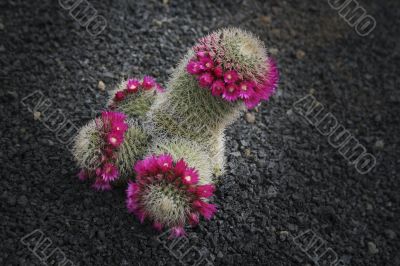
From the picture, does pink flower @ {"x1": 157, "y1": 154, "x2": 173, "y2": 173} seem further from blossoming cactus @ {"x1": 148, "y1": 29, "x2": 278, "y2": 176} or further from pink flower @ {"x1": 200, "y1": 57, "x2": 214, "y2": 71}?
pink flower @ {"x1": 200, "y1": 57, "x2": 214, "y2": 71}

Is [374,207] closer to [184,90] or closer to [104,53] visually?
[184,90]

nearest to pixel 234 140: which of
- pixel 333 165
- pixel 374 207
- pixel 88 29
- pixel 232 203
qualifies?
pixel 232 203

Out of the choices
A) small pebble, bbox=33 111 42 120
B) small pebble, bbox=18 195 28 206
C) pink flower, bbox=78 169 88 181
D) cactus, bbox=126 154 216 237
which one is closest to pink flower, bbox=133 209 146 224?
cactus, bbox=126 154 216 237

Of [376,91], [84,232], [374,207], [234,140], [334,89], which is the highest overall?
[376,91]

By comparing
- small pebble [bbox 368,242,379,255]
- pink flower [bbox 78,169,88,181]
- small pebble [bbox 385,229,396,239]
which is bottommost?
pink flower [bbox 78,169,88,181]

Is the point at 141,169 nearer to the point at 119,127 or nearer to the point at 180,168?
the point at 180,168

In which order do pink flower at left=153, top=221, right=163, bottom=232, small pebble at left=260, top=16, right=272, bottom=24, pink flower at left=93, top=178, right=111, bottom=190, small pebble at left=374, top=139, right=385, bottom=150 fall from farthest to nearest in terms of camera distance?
small pebble at left=260, top=16, right=272, bottom=24
small pebble at left=374, top=139, right=385, bottom=150
pink flower at left=93, top=178, right=111, bottom=190
pink flower at left=153, top=221, right=163, bottom=232

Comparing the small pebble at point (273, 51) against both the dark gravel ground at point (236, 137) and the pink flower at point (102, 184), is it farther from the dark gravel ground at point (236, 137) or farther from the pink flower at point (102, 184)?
the pink flower at point (102, 184)

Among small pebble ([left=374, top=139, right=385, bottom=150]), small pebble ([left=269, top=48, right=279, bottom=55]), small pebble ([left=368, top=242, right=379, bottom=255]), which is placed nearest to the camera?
small pebble ([left=368, top=242, right=379, bottom=255])
